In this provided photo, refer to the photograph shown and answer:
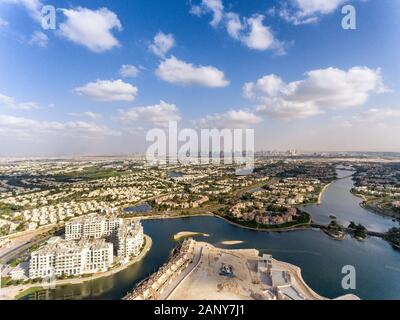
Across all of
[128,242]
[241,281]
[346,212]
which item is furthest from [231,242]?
[346,212]

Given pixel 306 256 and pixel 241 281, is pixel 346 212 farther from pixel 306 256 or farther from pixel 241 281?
pixel 241 281

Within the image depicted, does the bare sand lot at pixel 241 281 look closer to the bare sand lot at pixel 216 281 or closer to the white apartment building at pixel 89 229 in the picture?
the bare sand lot at pixel 216 281

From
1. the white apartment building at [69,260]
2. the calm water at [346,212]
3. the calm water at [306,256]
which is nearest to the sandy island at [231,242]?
the calm water at [306,256]

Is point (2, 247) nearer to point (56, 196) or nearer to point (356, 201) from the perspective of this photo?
point (56, 196)

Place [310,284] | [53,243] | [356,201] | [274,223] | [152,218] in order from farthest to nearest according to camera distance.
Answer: [356,201] → [152,218] → [274,223] → [53,243] → [310,284]

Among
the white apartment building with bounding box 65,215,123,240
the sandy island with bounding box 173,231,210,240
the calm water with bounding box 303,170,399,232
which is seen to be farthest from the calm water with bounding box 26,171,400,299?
the white apartment building with bounding box 65,215,123,240
